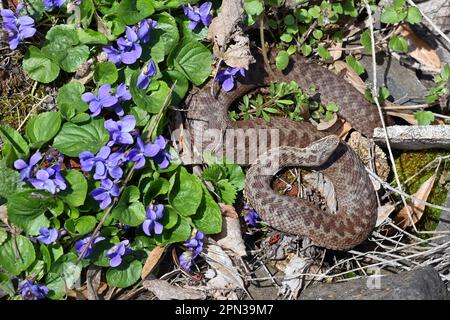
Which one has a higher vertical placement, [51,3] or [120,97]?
[51,3]

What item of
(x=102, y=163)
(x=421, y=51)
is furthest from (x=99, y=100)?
(x=421, y=51)

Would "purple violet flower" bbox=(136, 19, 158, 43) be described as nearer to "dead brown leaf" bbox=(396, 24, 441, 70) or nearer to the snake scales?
the snake scales

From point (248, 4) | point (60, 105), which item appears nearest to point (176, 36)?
point (248, 4)

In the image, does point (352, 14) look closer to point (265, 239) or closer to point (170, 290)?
point (265, 239)

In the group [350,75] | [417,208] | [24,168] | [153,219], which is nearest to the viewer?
[24,168]

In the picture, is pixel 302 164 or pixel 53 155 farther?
pixel 302 164

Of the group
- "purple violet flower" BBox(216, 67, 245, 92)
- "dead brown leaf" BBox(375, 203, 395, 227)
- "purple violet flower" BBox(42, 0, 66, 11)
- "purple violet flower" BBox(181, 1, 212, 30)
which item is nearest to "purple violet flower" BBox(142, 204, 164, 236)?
"purple violet flower" BBox(216, 67, 245, 92)

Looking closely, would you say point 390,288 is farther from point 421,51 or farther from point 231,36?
point 421,51

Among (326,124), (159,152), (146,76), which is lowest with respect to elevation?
(326,124)
